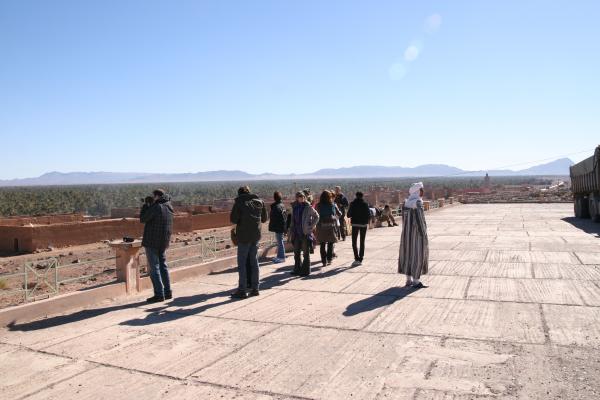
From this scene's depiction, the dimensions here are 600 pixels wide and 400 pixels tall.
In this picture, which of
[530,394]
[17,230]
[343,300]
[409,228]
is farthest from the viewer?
[17,230]

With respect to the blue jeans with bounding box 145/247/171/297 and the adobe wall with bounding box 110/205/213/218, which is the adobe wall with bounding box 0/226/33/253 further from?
the blue jeans with bounding box 145/247/171/297

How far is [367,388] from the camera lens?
14.6 feet

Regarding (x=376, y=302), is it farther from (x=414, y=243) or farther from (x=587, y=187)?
(x=587, y=187)

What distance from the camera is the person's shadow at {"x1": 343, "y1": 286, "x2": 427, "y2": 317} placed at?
7031 millimetres

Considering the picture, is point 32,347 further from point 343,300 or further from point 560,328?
point 560,328

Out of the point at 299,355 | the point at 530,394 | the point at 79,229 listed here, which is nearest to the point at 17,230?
the point at 79,229

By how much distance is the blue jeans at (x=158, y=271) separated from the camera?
7.79 m

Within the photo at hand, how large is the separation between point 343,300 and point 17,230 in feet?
66.4

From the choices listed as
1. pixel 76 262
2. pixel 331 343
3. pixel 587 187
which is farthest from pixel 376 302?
pixel 587 187

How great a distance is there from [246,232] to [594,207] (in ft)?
58.1

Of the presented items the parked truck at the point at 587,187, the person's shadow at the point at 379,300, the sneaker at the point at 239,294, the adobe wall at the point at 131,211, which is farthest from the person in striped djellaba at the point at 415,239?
the adobe wall at the point at 131,211

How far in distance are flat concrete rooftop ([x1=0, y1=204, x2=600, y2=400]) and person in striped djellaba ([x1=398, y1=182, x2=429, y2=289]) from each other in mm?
349

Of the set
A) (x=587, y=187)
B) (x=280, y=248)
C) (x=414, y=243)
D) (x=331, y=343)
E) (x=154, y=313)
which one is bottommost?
(x=331, y=343)

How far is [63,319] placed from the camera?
6.96m
